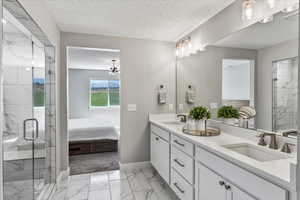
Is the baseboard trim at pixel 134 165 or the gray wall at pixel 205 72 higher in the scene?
the gray wall at pixel 205 72

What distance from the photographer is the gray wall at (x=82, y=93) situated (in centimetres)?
657

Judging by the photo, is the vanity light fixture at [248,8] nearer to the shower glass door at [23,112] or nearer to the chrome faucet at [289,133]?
the chrome faucet at [289,133]

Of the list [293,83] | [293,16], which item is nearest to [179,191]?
[293,83]

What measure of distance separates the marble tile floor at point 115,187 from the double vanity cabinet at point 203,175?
236 mm

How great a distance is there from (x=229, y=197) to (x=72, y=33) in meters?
3.03

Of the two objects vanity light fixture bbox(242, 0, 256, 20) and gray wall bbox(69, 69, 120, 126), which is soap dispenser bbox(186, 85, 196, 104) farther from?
gray wall bbox(69, 69, 120, 126)

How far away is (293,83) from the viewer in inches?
53.1

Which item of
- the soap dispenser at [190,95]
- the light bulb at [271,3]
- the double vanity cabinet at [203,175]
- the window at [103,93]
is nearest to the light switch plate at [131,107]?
the double vanity cabinet at [203,175]

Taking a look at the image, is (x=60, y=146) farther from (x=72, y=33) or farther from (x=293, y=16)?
(x=293, y=16)

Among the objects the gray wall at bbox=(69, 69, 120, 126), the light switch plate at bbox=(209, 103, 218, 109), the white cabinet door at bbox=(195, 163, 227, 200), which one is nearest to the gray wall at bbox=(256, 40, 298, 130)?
the light switch plate at bbox=(209, 103, 218, 109)

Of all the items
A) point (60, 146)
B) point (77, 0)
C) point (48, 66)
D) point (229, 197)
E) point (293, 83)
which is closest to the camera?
point (229, 197)

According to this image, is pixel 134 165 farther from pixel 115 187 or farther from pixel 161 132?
pixel 161 132

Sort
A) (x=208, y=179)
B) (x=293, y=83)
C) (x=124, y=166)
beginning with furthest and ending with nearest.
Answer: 1. (x=124, y=166)
2. (x=208, y=179)
3. (x=293, y=83)

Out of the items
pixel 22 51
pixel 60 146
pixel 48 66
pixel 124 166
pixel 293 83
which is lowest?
pixel 124 166
